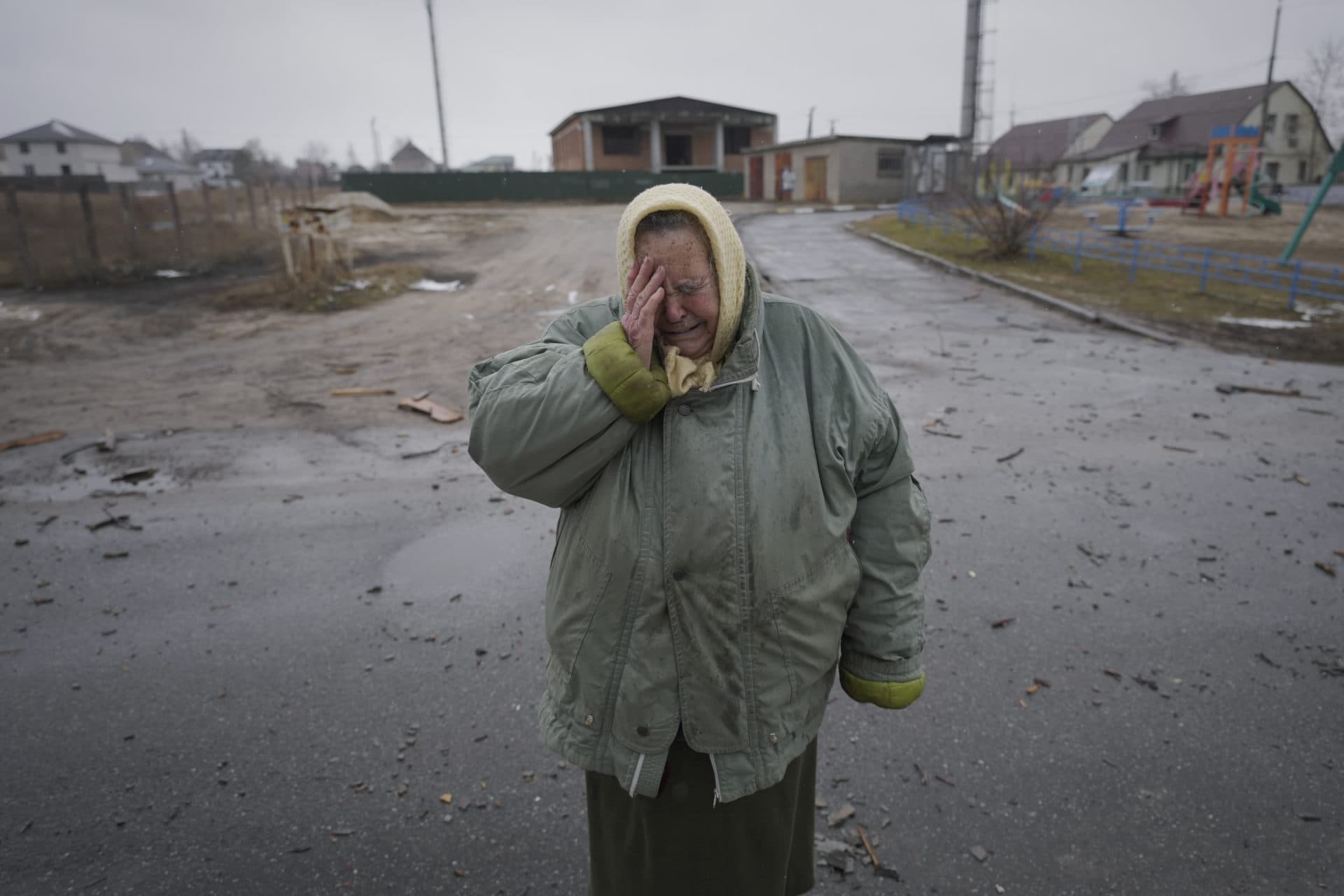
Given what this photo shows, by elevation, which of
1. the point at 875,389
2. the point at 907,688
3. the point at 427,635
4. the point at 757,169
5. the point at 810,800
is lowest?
the point at 427,635

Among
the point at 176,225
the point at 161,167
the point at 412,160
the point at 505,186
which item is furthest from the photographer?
the point at 412,160

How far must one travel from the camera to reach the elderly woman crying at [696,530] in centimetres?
174

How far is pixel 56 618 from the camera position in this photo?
165 inches

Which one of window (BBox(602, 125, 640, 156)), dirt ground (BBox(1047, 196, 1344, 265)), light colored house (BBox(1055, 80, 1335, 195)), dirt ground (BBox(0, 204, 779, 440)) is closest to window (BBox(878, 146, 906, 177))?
dirt ground (BBox(1047, 196, 1344, 265))

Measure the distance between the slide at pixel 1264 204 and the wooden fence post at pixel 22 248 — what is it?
38.2 m

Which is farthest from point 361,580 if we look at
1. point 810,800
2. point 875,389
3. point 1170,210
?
point 1170,210

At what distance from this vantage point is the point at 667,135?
49.2 meters

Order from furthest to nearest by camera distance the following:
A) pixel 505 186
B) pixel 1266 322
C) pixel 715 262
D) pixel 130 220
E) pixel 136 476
→ pixel 505 186
pixel 130 220
pixel 1266 322
pixel 136 476
pixel 715 262

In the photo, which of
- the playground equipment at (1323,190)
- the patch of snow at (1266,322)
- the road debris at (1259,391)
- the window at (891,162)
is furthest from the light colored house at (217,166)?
the road debris at (1259,391)

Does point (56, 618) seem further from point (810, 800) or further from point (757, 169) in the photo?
point (757, 169)

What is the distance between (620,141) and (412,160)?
4342cm

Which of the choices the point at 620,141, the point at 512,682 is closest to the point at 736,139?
the point at 620,141

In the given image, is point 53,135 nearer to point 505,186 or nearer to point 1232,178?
point 505,186

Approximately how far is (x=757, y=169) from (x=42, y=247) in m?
35.4
